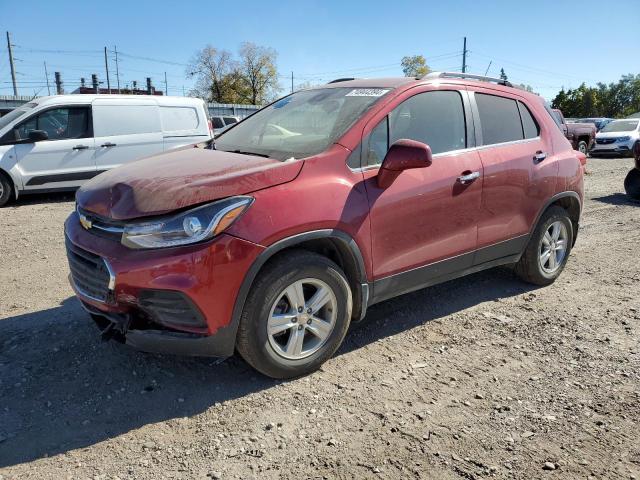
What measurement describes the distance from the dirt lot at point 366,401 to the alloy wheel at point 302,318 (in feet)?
0.76

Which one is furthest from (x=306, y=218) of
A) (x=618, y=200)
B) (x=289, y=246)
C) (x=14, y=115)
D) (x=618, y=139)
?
(x=618, y=139)

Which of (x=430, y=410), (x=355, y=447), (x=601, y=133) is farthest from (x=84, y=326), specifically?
(x=601, y=133)

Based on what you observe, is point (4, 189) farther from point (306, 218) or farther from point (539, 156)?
point (539, 156)

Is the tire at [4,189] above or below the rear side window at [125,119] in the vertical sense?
below

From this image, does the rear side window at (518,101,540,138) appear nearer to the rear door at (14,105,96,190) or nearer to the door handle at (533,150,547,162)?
the door handle at (533,150,547,162)

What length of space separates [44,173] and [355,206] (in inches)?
305

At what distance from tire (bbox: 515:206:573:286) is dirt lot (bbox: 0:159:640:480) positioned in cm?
31

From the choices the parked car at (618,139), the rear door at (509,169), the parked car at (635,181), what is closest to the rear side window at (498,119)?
the rear door at (509,169)

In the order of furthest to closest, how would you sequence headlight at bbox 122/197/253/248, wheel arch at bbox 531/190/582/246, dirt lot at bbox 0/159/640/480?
wheel arch at bbox 531/190/582/246, headlight at bbox 122/197/253/248, dirt lot at bbox 0/159/640/480

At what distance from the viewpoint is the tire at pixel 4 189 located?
28.5 feet

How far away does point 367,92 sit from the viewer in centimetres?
367

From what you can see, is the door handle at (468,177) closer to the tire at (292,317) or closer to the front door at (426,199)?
the front door at (426,199)

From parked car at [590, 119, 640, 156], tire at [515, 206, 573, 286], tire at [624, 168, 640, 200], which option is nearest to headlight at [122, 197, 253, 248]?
tire at [515, 206, 573, 286]

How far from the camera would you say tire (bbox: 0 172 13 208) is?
28.5ft
